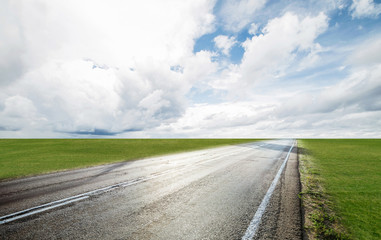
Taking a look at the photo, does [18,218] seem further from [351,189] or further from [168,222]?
[351,189]

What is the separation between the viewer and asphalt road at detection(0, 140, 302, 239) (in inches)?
148

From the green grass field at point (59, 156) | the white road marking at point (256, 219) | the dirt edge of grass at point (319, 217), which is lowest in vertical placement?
the dirt edge of grass at point (319, 217)

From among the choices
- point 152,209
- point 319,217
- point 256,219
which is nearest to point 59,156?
point 152,209

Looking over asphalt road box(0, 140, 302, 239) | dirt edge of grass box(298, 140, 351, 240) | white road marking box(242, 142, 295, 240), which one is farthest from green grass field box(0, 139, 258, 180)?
dirt edge of grass box(298, 140, 351, 240)

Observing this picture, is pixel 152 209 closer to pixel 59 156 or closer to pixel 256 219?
pixel 256 219

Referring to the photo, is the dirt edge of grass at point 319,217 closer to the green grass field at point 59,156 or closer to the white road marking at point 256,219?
the white road marking at point 256,219

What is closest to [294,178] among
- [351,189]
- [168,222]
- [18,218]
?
[351,189]

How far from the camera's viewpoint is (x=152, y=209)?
489 centimetres

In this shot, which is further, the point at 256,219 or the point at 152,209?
the point at 152,209

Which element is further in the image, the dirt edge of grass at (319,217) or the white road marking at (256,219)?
the dirt edge of grass at (319,217)

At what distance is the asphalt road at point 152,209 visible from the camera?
3750mm

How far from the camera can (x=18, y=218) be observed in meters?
4.34

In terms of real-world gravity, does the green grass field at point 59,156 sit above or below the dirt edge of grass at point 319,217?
above

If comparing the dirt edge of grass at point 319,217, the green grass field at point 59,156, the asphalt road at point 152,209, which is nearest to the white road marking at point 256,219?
the asphalt road at point 152,209
